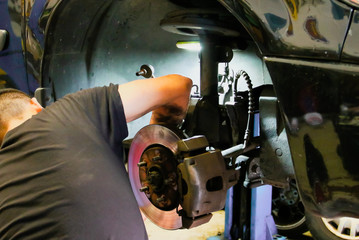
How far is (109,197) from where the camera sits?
36.1 inches

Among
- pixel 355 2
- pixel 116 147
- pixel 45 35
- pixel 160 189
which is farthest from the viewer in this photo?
pixel 45 35

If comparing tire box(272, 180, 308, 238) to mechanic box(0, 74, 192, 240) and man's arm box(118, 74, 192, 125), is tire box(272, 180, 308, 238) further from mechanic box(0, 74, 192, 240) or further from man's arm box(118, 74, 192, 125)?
mechanic box(0, 74, 192, 240)

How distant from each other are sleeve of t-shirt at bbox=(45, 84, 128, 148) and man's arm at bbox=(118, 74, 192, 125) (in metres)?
0.03

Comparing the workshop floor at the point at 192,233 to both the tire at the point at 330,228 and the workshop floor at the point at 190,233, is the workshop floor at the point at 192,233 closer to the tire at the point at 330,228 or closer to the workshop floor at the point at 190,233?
the workshop floor at the point at 190,233

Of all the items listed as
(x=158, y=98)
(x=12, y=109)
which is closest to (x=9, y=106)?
(x=12, y=109)

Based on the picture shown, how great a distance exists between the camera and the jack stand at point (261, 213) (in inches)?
66.9

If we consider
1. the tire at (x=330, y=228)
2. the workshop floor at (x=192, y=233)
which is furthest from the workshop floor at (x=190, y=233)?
the tire at (x=330, y=228)

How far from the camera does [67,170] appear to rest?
0.89 meters

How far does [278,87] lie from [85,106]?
494 mm

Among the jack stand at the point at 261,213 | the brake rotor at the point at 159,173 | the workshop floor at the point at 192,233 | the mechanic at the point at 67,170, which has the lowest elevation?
the workshop floor at the point at 192,233

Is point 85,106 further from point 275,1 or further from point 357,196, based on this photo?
point 357,196

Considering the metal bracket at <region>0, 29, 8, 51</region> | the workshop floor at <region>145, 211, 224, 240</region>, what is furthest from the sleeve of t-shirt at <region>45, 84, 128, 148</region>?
the workshop floor at <region>145, 211, 224, 240</region>

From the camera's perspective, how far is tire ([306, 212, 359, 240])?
1743 millimetres

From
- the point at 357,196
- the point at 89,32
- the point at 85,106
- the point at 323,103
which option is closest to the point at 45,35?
the point at 89,32
